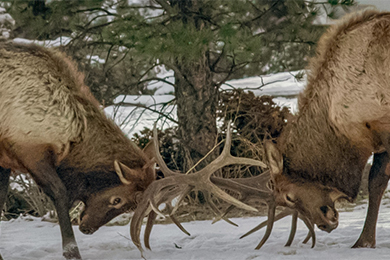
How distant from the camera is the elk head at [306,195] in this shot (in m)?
3.54

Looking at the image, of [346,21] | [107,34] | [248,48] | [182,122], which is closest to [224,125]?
[182,122]

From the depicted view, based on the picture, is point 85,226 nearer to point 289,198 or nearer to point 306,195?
point 289,198

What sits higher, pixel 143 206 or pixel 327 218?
pixel 143 206

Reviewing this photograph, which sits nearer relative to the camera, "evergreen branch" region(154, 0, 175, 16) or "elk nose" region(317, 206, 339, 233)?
"elk nose" region(317, 206, 339, 233)

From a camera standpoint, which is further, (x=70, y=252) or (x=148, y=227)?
(x=148, y=227)

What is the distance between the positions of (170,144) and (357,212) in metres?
2.39

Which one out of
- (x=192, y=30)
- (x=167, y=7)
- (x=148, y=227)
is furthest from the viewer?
(x=167, y=7)

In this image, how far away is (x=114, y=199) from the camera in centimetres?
371

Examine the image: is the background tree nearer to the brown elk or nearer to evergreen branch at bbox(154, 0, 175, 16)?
evergreen branch at bbox(154, 0, 175, 16)

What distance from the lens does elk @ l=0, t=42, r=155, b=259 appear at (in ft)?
11.8

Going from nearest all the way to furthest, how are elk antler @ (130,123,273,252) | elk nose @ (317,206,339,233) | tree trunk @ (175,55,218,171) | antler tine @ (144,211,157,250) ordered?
elk nose @ (317,206,339,233) → elk antler @ (130,123,273,252) → antler tine @ (144,211,157,250) → tree trunk @ (175,55,218,171)

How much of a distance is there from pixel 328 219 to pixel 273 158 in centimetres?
55

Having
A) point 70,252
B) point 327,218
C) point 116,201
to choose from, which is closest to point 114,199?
point 116,201

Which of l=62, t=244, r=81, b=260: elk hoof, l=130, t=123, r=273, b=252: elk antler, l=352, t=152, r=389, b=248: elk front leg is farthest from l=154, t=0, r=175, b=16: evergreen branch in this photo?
l=62, t=244, r=81, b=260: elk hoof
